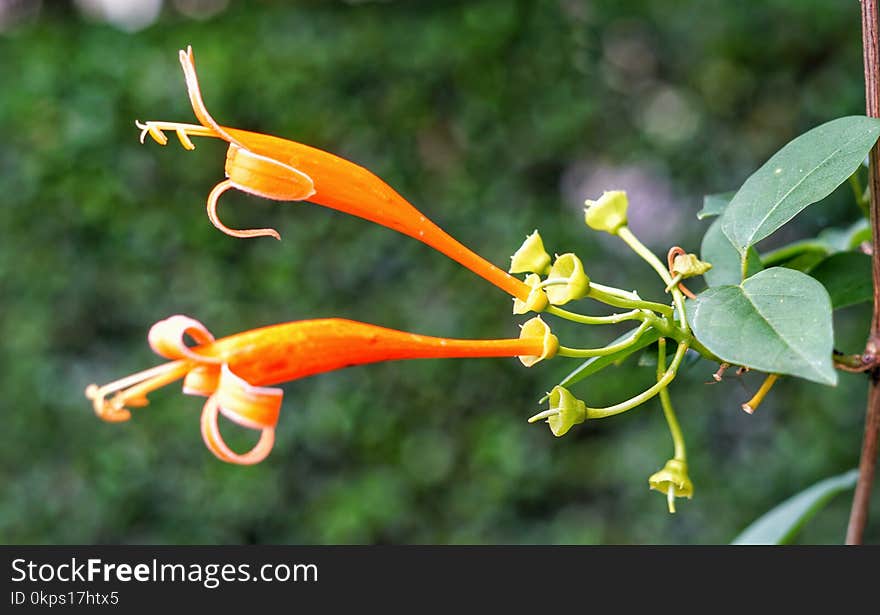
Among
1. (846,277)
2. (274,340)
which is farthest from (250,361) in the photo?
(846,277)

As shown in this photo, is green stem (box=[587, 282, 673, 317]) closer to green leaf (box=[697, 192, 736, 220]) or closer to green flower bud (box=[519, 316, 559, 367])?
green flower bud (box=[519, 316, 559, 367])

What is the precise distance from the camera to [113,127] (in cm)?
293

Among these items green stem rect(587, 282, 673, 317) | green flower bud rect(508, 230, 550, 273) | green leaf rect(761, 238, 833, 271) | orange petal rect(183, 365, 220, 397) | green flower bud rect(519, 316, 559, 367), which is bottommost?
orange petal rect(183, 365, 220, 397)

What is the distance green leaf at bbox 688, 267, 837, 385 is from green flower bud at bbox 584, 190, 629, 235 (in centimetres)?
14

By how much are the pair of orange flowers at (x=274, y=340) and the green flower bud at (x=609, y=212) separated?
90mm

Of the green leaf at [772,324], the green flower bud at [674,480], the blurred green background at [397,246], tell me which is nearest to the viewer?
the green leaf at [772,324]

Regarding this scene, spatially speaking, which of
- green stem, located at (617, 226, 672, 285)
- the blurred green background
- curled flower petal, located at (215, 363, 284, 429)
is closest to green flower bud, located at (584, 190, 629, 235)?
green stem, located at (617, 226, 672, 285)

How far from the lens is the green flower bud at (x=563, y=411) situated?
2.50ft

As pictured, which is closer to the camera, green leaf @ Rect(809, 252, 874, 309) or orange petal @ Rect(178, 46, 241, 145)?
orange petal @ Rect(178, 46, 241, 145)

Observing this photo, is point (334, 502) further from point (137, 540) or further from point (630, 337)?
point (630, 337)

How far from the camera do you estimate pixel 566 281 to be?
2.48ft

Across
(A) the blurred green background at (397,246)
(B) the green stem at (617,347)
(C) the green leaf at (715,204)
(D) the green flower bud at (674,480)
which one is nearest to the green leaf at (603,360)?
(B) the green stem at (617,347)

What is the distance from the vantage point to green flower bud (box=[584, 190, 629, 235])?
77cm

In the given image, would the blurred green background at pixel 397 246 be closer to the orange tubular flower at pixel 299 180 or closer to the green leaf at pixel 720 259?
the green leaf at pixel 720 259
